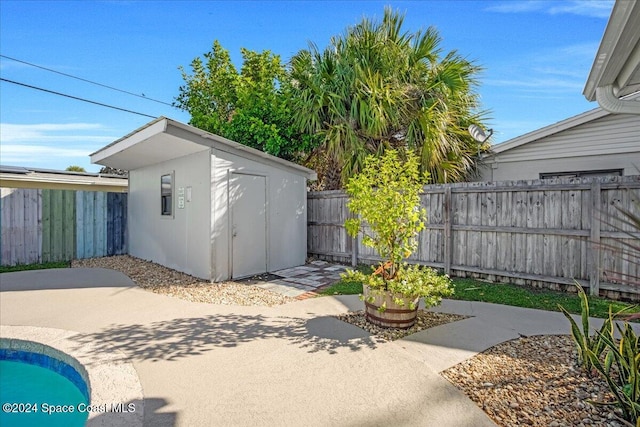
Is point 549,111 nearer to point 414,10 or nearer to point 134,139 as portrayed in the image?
point 414,10

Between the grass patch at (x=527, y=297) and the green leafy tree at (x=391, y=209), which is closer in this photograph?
the green leafy tree at (x=391, y=209)

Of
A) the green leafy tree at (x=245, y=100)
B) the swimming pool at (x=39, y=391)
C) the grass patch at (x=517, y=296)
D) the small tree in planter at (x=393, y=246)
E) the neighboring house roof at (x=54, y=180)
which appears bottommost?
the swimming pool at (x=39, y=391)

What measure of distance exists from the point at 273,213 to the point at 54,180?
831cm

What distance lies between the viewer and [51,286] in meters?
6.27

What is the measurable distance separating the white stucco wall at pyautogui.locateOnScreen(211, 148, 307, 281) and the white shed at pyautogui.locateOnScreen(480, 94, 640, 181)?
542cm

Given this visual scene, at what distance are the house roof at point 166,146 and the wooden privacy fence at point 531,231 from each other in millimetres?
3557

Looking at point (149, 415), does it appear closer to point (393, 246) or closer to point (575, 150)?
point (393, 246)

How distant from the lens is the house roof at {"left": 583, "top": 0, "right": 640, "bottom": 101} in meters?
2.36

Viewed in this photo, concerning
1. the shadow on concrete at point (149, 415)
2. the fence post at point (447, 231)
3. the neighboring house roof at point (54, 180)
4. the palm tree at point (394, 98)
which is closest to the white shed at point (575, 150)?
the palm tree at point (394, 98)

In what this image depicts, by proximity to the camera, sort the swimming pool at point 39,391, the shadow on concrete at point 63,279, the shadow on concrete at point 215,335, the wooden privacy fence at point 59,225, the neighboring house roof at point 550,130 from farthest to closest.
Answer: the wooden privacy fence at point 59,225, the neighboring house roof at point 550,130, the shadow on concrete at point 63,279, the shadow on concrete at point 215,335, the swimming pool at point 39,391

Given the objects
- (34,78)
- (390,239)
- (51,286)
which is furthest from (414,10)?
(34,78)

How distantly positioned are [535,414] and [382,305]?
1789 mm

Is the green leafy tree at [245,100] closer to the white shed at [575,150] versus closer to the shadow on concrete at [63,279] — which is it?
the shadow on concrete at [63,279]

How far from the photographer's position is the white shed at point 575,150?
283 inches
